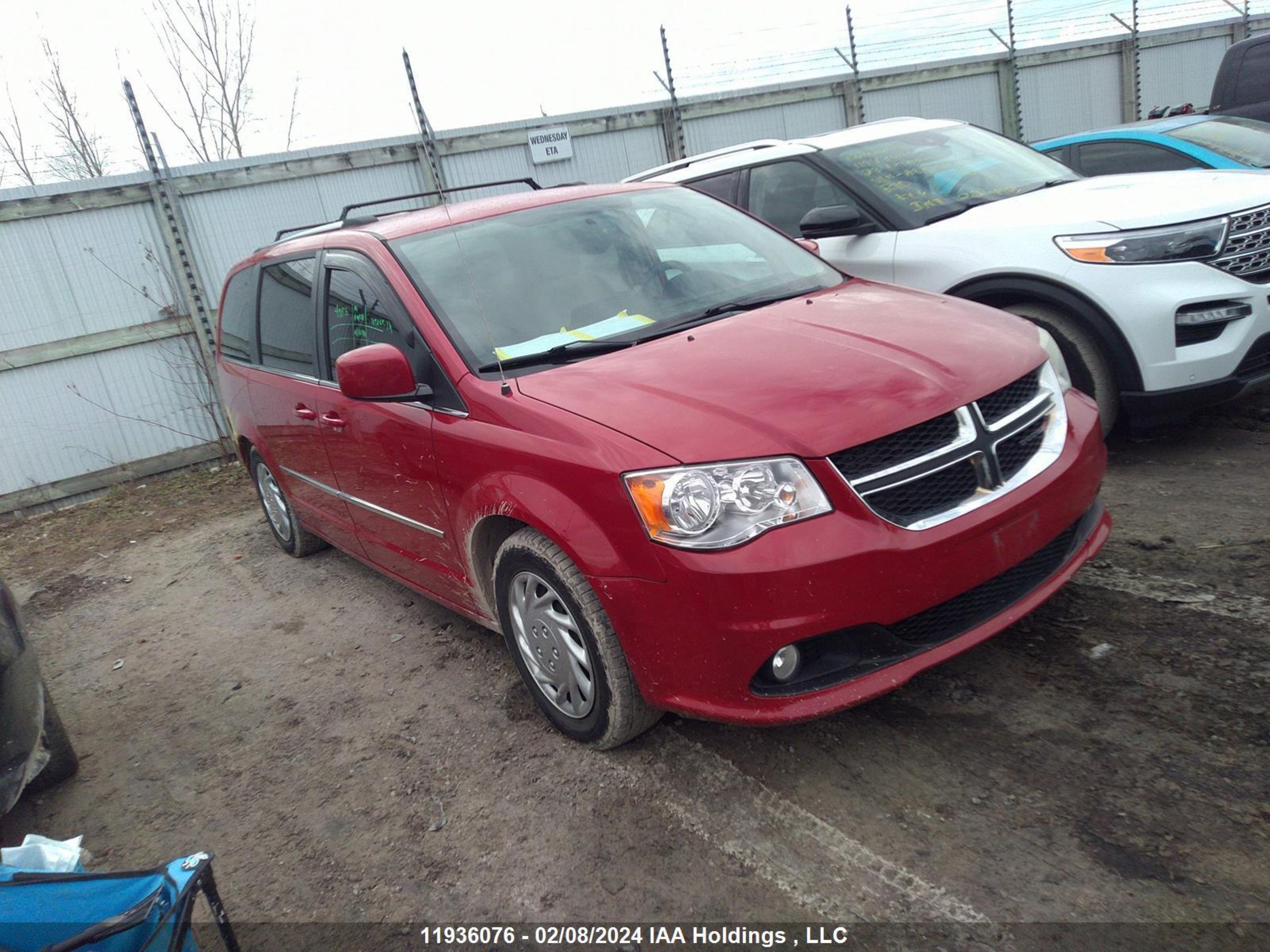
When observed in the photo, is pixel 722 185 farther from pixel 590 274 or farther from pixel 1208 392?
pixel 1208 392

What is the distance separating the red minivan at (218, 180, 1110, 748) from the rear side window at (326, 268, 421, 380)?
0.02 m

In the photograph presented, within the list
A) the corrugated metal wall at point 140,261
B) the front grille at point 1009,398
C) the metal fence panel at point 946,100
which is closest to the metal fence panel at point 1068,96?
the metal fence panel at point 946,100

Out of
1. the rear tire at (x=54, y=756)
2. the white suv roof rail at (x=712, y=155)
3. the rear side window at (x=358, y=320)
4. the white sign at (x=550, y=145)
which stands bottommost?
the rear tire at (x=54, y=756)

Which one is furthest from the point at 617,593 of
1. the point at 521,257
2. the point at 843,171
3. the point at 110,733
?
the point at 843,171

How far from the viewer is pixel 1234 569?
11.3 ft

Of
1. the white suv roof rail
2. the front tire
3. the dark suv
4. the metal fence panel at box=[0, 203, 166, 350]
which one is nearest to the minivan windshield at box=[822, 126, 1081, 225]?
the white suv roof rail

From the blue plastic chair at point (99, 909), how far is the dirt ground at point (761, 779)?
0.67m

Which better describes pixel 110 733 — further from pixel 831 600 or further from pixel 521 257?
pixel 831 600

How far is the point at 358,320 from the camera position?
3729 millimetres

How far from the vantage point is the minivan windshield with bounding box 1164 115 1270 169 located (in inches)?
262

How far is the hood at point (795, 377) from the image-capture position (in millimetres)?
2535

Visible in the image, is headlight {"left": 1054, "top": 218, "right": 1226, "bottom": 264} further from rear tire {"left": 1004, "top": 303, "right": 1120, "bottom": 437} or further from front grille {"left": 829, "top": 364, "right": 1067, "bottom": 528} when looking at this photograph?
front grille {"left": 829, "top": 364, "right": 1067, "bottom": 528}

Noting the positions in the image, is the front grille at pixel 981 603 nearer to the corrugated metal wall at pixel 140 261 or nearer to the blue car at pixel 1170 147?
the blue car at pixel 1170 147

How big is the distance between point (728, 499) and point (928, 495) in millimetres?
577
